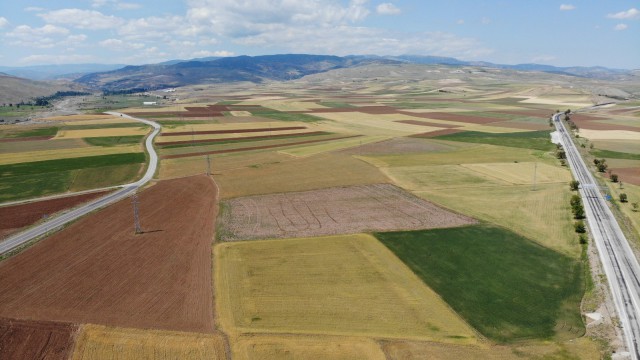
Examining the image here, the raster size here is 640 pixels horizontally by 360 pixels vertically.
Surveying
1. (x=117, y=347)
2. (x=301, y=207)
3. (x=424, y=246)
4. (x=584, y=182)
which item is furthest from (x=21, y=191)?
(x=584, y=182)

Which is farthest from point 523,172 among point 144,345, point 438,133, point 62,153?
point 62,153

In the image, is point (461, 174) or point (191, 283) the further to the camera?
point (461, 174)

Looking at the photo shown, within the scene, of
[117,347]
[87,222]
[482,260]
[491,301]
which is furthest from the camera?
[87,222]

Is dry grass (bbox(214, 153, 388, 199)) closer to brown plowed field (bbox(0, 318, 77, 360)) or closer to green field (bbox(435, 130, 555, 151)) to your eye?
brown plowed field (bbox(0, 318, 77, 360))

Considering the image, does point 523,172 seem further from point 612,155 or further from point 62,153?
point 62,153

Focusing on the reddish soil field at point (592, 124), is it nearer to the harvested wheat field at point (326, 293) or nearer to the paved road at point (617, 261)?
the paved road at point (617, 261)

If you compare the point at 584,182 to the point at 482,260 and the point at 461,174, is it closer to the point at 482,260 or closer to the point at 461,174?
the point at 461,174
